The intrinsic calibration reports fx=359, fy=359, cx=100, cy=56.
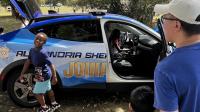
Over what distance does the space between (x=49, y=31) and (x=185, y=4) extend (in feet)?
14.2

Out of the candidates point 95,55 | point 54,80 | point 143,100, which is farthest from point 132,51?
point 143,100

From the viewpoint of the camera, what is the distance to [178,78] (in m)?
1.80

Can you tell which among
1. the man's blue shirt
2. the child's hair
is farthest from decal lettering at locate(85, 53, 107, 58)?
the man's blue shirt

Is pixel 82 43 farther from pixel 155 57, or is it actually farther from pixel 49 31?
pixel 155 57

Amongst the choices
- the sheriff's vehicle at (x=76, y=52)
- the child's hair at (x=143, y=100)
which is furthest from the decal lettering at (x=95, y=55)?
the child's hair at (x=143, y=100)

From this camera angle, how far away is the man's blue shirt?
181cm

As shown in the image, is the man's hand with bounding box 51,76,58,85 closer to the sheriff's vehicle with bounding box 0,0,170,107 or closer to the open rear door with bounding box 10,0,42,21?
the sheriff's vehicle with bounding box 0,0,170,107

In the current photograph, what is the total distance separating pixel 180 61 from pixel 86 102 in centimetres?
464

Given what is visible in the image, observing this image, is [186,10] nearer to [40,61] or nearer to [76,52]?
[40,61]

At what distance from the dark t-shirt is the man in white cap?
142 inches

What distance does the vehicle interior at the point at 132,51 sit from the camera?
19.6 feet

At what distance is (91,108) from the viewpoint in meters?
6.06

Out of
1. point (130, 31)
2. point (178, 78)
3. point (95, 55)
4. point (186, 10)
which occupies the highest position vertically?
point (186, 10)

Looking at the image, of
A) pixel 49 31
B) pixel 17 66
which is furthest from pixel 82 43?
pixel 17 66
